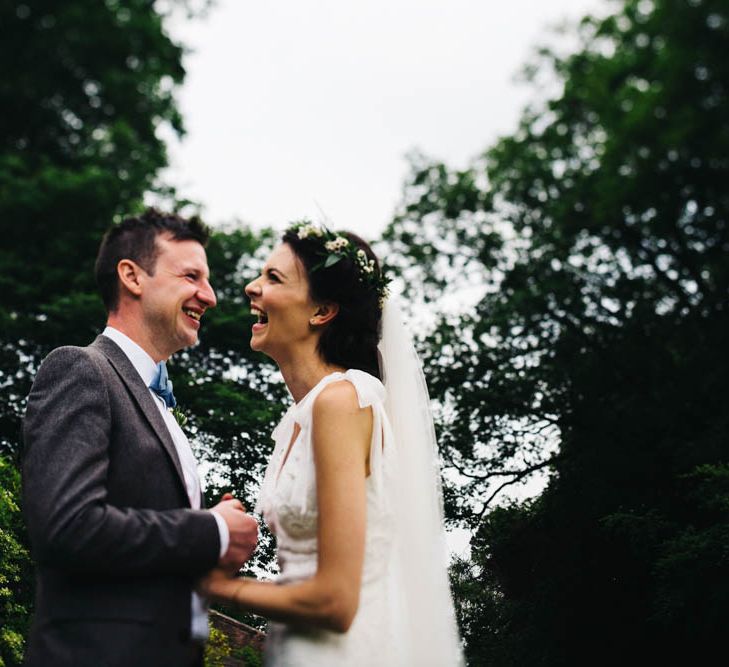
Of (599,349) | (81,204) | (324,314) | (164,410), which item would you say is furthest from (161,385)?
(81,204)

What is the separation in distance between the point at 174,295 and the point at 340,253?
0.63 metres

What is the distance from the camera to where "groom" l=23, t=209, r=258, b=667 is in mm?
1968

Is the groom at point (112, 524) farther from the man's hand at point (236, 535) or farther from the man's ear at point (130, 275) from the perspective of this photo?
the man's ear at point (130, 275)

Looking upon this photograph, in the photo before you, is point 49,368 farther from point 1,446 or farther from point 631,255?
point 631,255

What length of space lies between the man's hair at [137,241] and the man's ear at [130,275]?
0.06ft

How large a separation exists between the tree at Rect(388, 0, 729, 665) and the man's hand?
8.78ft

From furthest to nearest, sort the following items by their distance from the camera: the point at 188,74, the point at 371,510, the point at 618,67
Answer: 1. the point at 188,74
2. the point at 618,67
3. the point at 371,510

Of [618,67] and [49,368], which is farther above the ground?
[618,67]

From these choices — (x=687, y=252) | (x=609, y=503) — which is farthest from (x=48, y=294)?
(x=687, y=252)

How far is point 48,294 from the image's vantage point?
9055mm

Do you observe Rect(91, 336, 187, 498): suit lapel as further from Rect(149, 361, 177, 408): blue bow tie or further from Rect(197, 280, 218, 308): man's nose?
Rect(197, 280, 218, 308): man's nose

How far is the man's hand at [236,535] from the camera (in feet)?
7.12

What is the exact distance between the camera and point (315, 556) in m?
2.31

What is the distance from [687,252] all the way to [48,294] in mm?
8887
